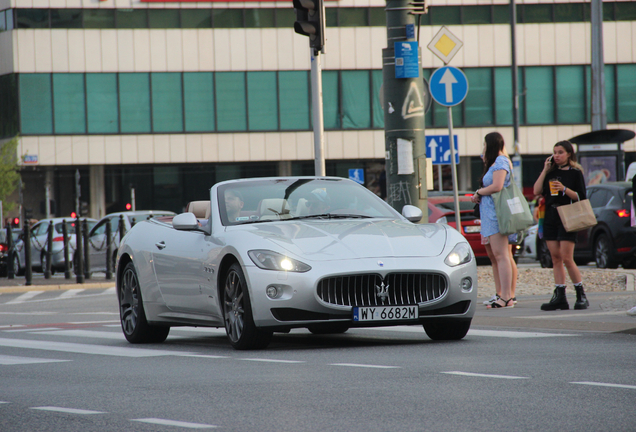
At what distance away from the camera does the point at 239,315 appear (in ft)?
29.5

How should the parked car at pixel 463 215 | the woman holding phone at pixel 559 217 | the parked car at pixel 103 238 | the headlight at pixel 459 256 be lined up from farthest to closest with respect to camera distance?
the parked car at pixel 103 238
the parked car at pixel 463 215
the woman holding phone at pixel 559 217
the headlight at pixel 459 256

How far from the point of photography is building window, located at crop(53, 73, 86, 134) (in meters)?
49.1

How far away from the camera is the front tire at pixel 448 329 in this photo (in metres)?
9.20

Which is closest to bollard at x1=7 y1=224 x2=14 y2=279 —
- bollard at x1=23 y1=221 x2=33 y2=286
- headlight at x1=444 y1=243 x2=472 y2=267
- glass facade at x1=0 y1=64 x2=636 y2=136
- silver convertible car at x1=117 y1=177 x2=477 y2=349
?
bollard at x1=23 y1=221 x2=33 y2=286

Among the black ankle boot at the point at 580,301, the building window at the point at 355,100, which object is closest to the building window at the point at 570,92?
the building window at the point at 355,100

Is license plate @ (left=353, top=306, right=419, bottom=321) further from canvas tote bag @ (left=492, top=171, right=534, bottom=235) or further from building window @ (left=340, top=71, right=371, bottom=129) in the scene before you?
building window @ (left=340, top=71, right=371, bottom=129)

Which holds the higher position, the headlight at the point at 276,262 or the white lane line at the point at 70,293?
the headlight at the point at 276,262

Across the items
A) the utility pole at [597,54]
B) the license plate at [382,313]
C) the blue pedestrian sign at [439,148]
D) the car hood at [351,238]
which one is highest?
the utility pole at [597,54]

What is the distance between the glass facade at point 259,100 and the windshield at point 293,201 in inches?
1597

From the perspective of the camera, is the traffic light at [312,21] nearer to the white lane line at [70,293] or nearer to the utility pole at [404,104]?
the utility pole at [404,104]

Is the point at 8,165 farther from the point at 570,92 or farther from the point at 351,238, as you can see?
the point at 351,238

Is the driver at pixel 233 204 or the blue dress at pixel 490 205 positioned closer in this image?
the driver at pixel 233 204

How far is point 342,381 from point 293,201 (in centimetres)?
319

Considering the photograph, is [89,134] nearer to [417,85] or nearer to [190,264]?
[417,85]
